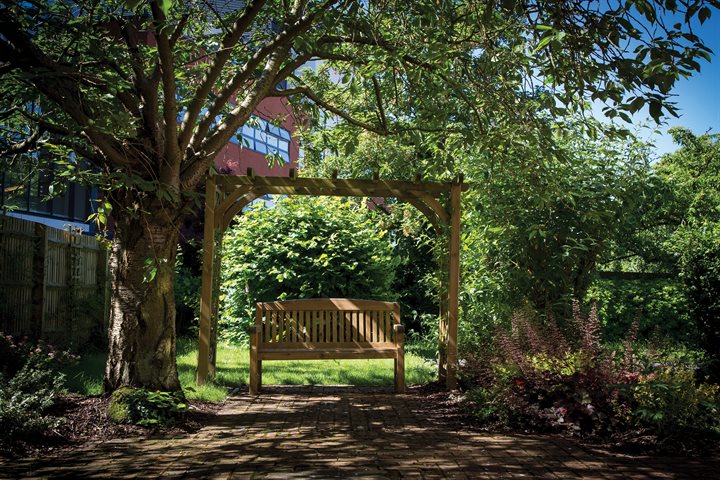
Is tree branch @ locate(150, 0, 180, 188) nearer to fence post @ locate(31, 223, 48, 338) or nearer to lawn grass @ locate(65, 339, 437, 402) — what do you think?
lawn grass @ locate(65, 339, 437, 402)

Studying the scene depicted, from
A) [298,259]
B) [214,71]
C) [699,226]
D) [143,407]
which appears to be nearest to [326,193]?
[214,71]

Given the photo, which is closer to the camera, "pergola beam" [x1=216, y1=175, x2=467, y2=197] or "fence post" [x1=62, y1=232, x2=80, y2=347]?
"pergola beam" [x1=216, y1=175, x2=467, y2=197]

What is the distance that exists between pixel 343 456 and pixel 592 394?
8.21ft

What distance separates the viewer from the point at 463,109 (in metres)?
9.36

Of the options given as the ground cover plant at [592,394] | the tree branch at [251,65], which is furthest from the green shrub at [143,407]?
the ground cover plant at [592,394]

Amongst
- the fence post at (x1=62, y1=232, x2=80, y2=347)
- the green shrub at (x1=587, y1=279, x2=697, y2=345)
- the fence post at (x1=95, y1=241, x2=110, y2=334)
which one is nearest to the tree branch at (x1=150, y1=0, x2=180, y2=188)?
the fence post at (x1=62, y1=232, x2=80, y2=347)

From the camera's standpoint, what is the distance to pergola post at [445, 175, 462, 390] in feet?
30.1

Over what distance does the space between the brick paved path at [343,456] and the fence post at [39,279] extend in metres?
4.47

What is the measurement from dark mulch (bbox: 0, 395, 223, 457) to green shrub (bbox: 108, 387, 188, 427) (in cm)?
6

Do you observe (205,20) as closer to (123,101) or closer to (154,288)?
(123,101)

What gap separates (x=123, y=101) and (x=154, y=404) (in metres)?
3.00

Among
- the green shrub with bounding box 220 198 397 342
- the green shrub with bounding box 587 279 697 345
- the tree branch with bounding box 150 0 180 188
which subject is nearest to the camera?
the tree branch with bounding box 150 0 180 188

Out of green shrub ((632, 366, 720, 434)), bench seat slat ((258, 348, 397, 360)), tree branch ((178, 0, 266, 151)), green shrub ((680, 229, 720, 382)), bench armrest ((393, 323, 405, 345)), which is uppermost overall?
tree branch ((178, 0, 266, 151))

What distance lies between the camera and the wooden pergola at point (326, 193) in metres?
9.09
